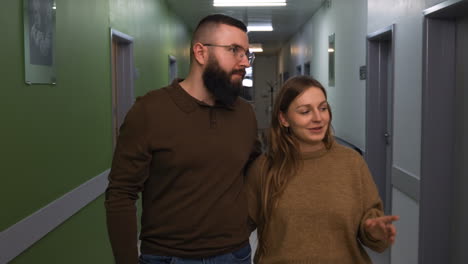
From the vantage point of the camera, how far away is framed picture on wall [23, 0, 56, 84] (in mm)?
2592

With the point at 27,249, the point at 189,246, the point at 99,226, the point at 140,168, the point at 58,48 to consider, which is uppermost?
the point at 58,48

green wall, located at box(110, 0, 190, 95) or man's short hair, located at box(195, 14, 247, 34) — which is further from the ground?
green wall, located at box(110, 0, 190, 95)

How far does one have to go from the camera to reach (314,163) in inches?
68.3

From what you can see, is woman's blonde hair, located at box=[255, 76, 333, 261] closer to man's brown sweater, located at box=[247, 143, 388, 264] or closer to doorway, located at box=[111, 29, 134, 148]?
man's brown sweater, located at box=[247, 143, 388, 264]

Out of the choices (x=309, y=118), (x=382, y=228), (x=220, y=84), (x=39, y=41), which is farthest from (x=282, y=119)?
(x=39, y=41)

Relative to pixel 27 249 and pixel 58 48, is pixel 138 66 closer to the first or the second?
pixel 58 48

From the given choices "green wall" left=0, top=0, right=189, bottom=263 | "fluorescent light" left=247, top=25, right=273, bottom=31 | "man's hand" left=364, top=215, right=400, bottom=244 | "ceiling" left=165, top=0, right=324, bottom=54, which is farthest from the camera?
"fluorescent light" left=247, top=25, right=273, bottom=31

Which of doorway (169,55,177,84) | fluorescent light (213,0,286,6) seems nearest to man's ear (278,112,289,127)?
fluorescent light (213,0,286,6)

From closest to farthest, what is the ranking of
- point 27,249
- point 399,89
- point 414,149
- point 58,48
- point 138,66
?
point 27,249
point 58,48
point 414,149
point 399,89
point 138,66

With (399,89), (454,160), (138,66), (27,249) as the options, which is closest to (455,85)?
(454,160)

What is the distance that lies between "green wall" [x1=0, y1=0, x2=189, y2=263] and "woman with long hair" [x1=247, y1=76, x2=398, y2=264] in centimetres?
125

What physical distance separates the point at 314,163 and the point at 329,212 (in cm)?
17

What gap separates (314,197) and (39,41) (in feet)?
5.83

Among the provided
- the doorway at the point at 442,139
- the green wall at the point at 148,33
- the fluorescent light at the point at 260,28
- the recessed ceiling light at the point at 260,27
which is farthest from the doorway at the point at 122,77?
the fluorescent light at the point at 260,28
